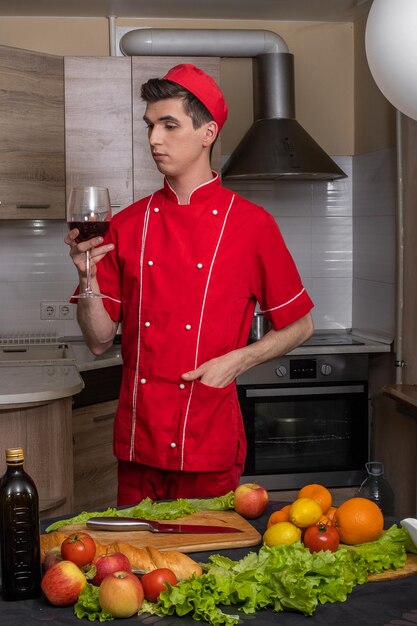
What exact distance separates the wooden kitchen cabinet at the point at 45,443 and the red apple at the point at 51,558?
4.43ft

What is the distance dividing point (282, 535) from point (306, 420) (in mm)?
2779

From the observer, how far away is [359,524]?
4.84ft

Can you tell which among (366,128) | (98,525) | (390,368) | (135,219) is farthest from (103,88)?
(98,525)

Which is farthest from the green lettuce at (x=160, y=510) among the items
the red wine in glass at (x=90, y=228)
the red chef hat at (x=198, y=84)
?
the red chef hat at (x=198, y=84)

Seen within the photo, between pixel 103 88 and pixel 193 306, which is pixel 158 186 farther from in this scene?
pixel 193 306

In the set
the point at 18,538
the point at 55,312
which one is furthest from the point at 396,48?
the point at 55,312

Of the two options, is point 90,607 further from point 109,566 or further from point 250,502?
point 250,502

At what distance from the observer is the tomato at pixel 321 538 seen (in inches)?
55.5

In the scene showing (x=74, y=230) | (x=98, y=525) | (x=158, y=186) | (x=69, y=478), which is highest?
(x=158, y=186)

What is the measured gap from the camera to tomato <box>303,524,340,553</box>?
141 centimetres

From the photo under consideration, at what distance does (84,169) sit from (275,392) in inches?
52.9

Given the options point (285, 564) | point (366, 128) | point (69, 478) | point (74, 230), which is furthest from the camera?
point (366, 128)

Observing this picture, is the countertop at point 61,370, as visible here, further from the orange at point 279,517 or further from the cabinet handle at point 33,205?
the orange at point 279,517

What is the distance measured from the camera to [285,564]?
4.26 feet
